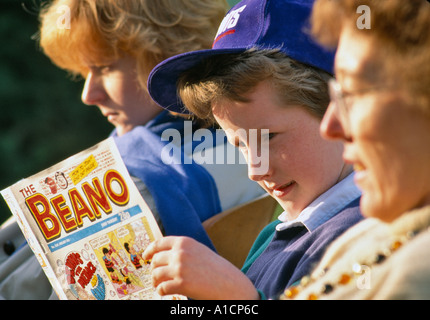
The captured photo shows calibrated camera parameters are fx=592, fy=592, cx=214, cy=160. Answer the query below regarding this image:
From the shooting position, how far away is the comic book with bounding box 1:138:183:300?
3.79ft

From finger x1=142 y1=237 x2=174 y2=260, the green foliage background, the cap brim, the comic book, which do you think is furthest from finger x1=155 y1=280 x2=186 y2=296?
the green foliage background

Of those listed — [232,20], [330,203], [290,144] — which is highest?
[232,20]

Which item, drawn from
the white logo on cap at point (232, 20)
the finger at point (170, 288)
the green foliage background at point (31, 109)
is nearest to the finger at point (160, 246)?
the finger at point (170, 288)

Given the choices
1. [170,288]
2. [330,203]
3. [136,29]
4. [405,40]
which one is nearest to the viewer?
[405,40]

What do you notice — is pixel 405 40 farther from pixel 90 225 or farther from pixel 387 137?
pixel 90 225

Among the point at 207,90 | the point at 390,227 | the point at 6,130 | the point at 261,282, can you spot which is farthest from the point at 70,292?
the point at 6,130

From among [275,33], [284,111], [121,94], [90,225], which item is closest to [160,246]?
[90,225]

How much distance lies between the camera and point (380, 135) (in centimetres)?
64

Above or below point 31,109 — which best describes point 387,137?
below

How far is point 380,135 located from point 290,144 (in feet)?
1.63

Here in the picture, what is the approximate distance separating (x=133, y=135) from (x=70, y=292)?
2.11 feet

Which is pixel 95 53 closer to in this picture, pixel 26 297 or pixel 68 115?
pixel 26 297

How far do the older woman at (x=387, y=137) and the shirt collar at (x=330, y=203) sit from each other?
1.27ft

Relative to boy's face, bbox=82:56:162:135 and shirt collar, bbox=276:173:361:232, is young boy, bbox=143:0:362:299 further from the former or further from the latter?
boy's face, bbox=82:56:162:135
